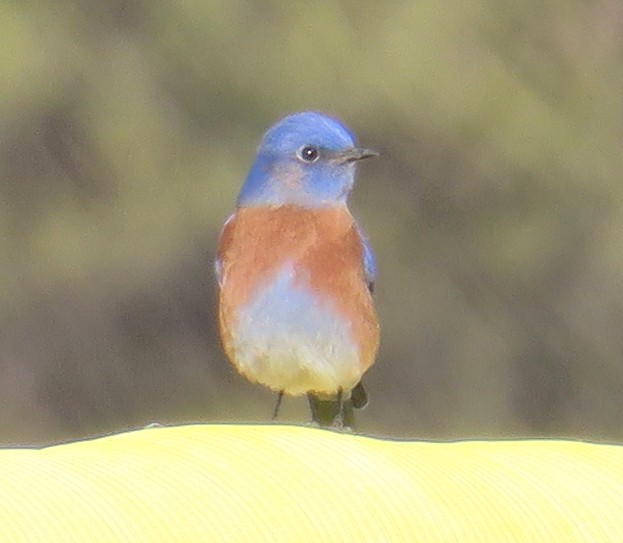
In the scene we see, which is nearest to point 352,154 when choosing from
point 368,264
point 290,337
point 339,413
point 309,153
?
point 309,153

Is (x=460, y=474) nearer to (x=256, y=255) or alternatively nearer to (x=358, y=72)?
(x=256, y=255)

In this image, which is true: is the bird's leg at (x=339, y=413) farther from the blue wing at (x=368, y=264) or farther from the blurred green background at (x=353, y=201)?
the blurred green background at (x=353, y=201)

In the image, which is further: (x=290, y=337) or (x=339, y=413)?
(x=339, y=413)

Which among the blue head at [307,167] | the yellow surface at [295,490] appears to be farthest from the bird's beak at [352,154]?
the yellow surface at [295,490]

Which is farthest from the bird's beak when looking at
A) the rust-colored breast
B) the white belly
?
the white belly

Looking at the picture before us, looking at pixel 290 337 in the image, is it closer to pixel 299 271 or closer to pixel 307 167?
pixel 299 271

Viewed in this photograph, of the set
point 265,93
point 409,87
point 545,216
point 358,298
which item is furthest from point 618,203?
point 358,298

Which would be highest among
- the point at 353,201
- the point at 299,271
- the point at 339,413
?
the point at 353,201
